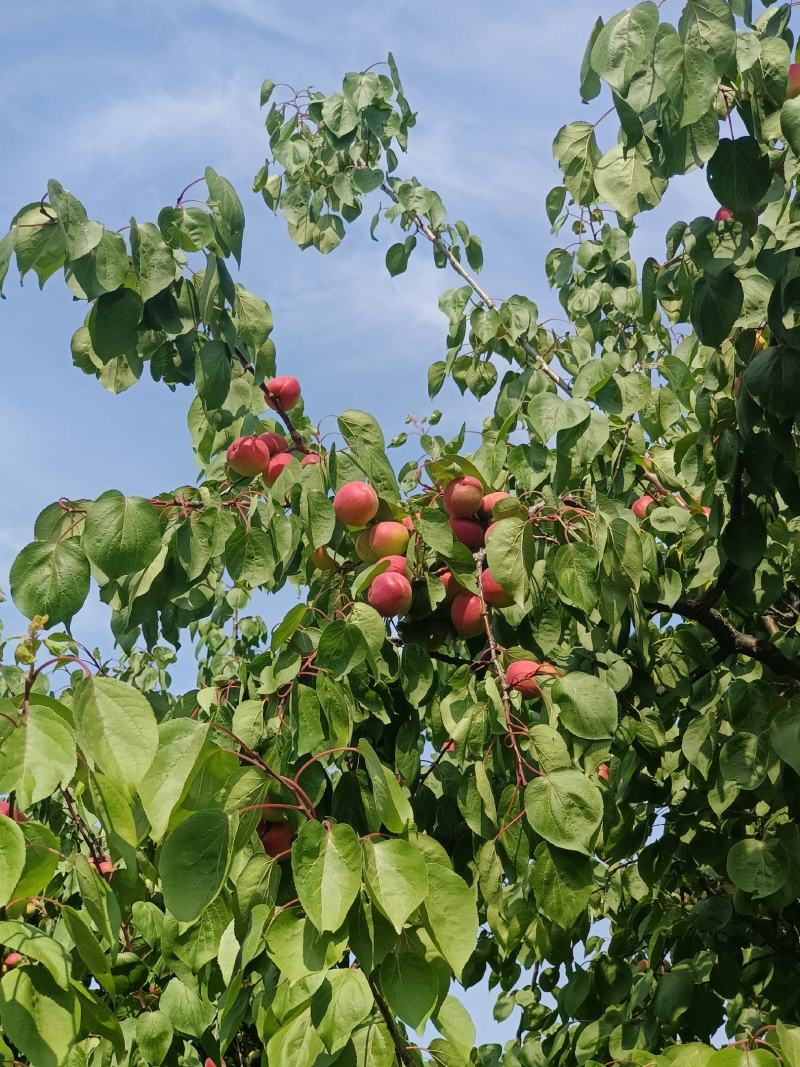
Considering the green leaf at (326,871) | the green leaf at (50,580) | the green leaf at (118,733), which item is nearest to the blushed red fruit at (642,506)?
→ the green leaf at (50,580)

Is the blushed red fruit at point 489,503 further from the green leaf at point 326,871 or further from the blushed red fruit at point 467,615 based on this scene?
the green leaf at point 326,871

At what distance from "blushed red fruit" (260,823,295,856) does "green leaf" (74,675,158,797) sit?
585 millimetres

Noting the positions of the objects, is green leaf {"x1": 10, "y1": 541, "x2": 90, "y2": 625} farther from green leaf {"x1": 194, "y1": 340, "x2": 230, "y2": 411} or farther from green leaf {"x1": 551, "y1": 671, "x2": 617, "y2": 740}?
green leaf {"x1": 551, "y1": 671, "x2": 617, "y2": 740}

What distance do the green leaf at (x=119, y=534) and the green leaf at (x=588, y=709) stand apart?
0.62 metres

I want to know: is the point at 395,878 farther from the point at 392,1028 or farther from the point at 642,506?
the point at 642,506

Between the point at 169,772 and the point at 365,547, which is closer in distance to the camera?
the point at 169,772

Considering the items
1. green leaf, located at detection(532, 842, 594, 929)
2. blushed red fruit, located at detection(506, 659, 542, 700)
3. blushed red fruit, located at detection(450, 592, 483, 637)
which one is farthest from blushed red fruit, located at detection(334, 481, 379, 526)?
green leaf, located at detection(532, 842, 594, 929)

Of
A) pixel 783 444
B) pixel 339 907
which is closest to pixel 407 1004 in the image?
pixel 339 907

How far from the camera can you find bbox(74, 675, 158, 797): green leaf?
3.98 ft

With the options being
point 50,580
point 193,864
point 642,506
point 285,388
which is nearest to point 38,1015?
point 193,864

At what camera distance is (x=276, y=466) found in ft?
6.98

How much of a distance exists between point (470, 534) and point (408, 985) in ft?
2.84

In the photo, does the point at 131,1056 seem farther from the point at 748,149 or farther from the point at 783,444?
the point at 748,149

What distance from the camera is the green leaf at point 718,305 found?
5.85 feet
